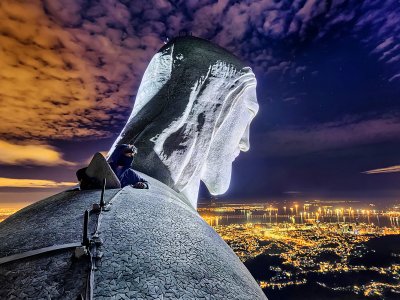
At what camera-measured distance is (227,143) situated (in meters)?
7.01

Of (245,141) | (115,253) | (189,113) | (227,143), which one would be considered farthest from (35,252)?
(245,141)

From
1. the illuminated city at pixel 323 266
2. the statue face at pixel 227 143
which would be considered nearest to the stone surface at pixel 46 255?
the statue face at pixel 227 143

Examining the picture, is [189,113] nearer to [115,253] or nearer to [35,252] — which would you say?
[115,253]

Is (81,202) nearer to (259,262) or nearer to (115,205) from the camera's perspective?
(115,205)

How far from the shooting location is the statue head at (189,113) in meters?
5.45

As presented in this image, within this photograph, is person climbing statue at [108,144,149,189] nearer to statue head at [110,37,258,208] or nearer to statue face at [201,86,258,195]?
statue head at [110,37,258,208]

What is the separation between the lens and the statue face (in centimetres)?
677

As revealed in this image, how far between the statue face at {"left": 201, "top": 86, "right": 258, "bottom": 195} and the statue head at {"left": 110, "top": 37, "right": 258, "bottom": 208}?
0.03 m

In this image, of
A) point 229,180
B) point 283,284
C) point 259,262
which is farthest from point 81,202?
point 259,262

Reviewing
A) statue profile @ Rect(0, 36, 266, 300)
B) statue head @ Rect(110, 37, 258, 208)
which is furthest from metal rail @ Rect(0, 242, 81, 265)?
statue head @ Rect(110, 37, 258, 208)

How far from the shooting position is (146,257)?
1.72 meters

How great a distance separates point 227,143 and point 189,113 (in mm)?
1642

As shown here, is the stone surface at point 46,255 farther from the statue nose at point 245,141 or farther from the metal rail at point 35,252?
the statue nose at point 245,141

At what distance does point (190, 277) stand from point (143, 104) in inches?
196
